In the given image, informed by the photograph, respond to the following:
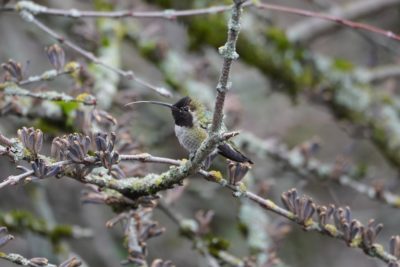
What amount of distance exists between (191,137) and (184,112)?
15 cm

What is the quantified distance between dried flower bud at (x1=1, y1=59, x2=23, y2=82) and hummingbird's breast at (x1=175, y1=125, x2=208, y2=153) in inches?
30.6

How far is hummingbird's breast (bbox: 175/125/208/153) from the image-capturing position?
288 cm

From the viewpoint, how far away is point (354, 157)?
24.1ft

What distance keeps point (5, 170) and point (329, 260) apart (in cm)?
327

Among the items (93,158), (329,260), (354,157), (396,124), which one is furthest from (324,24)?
(93,158)

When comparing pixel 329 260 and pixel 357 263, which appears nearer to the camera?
pixel 329 260

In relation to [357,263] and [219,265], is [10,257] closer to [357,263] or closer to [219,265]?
[219,265]

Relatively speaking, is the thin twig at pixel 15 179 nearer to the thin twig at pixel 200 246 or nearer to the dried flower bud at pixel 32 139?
the dried flower bud at pixel 32 139

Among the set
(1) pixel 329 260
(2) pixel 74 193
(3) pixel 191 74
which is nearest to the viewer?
(3) pixel 191 74

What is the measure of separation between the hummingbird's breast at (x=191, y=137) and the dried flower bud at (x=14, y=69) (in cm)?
78

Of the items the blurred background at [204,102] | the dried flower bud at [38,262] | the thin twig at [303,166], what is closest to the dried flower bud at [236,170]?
the dried flower bud at [38,262]

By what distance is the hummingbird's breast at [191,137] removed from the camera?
2.88 metres

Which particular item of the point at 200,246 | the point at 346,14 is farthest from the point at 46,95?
the point at 346,14

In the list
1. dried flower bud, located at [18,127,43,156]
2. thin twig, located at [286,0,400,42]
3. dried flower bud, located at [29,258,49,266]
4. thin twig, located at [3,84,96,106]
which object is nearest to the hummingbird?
thin twig, located at [3,84,96,106]
